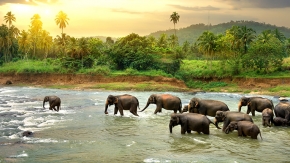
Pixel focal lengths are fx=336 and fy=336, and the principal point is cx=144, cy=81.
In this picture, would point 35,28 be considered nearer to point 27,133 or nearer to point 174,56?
point 174,56

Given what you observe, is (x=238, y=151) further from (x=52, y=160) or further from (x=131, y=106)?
(x=131, y=106)

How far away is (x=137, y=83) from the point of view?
56562mm

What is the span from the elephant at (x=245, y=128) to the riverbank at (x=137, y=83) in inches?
1292

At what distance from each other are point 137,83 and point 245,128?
42.1 metres

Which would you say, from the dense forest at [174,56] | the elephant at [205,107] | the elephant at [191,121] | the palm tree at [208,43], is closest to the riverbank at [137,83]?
the dense forest at [174,56]

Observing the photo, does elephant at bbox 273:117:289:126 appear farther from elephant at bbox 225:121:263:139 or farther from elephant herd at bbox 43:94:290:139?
elephant at bbox 225:121:263:139

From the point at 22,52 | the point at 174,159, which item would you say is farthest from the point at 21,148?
the point at 22,52

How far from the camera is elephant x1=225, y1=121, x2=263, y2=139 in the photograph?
14.6 meters

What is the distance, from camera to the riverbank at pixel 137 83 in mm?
51906

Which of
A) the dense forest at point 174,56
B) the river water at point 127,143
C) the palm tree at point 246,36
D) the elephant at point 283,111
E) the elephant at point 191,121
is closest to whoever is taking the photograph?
the river water at point 127,143

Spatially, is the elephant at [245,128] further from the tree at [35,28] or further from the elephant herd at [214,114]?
the tree at [35,28]

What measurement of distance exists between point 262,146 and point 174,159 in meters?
4.20

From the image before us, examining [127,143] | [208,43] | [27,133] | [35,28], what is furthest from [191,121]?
[35,28]

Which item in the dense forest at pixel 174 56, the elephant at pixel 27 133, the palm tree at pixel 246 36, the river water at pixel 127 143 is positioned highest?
the palm tree at pixel 246 36
